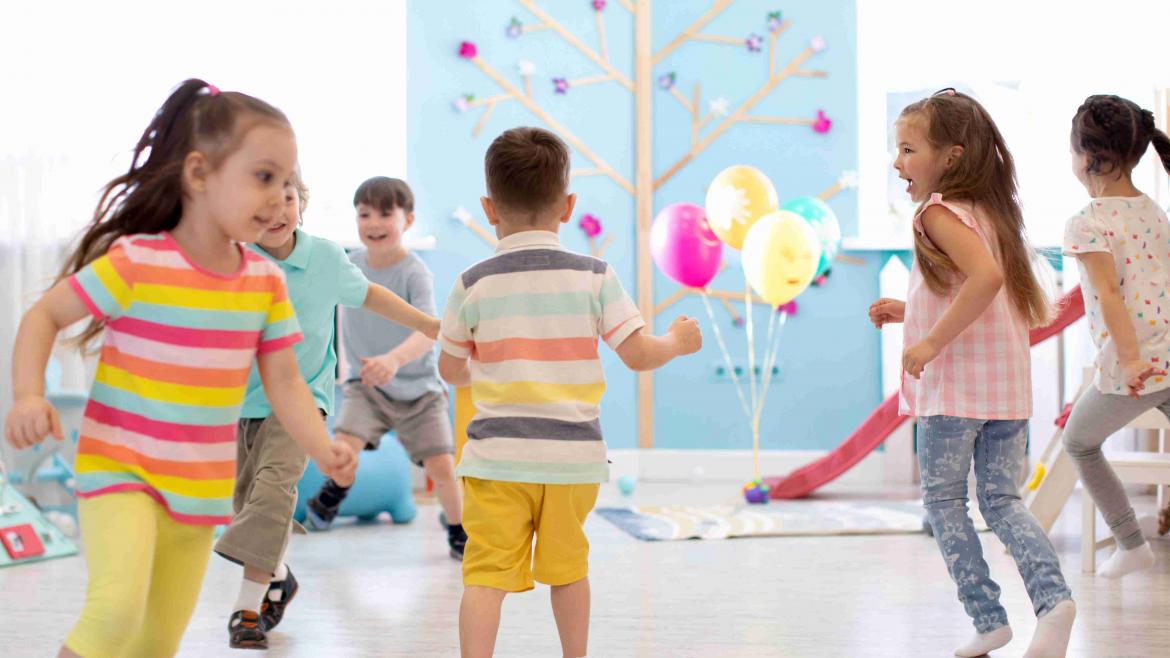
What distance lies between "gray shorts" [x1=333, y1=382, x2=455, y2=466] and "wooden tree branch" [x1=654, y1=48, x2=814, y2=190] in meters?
2.25

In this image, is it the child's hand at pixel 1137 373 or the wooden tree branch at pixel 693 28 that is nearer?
the child's hand at pixel 1137 373

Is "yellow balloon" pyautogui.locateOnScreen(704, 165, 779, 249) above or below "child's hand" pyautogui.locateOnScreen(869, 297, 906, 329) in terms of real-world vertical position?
above

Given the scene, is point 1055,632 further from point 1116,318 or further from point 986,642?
point 1116,318

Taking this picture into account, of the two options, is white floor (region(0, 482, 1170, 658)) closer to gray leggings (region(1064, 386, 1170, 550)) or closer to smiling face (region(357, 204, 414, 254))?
gray leggings (region(1064, 386, 1170, 550))

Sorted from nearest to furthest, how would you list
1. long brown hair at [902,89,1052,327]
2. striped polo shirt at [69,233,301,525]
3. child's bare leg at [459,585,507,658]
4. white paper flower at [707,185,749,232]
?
striped polo shirt at [69,233,301,525]
child's bare leg at [459,585,507,658]
long brown hair at [902,89,1052,327]
white paper flower at [707,185,749,232]

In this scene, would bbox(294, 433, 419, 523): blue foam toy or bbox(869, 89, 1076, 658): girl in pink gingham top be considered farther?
bbox(294, 433, 419, 523): blue foam toy

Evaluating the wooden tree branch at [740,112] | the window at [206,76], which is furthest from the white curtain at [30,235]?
the wooden tree branch at [740,112]

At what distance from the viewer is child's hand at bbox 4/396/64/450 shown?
1348 millimetres

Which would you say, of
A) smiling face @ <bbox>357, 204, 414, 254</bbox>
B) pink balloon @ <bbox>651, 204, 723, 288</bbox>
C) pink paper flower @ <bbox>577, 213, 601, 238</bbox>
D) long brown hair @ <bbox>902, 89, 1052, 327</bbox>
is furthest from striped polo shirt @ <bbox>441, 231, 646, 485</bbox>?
pink paper flower @ <bbox>577, 213, 601, 238</bbox>

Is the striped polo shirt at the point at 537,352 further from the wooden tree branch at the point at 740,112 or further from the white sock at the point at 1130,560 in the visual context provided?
the wooden tree branch at the point at 740,112

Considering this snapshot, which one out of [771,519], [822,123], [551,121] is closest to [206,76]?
[551,121]

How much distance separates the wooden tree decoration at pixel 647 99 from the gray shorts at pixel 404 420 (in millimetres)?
2048

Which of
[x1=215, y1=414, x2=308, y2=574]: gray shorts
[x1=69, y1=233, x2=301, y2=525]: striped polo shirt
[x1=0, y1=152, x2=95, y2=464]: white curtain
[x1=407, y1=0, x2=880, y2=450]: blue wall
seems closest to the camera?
[x1=69, y1=233, x2=301, y2=525]: striped polo shirt

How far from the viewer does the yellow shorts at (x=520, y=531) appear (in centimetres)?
185
